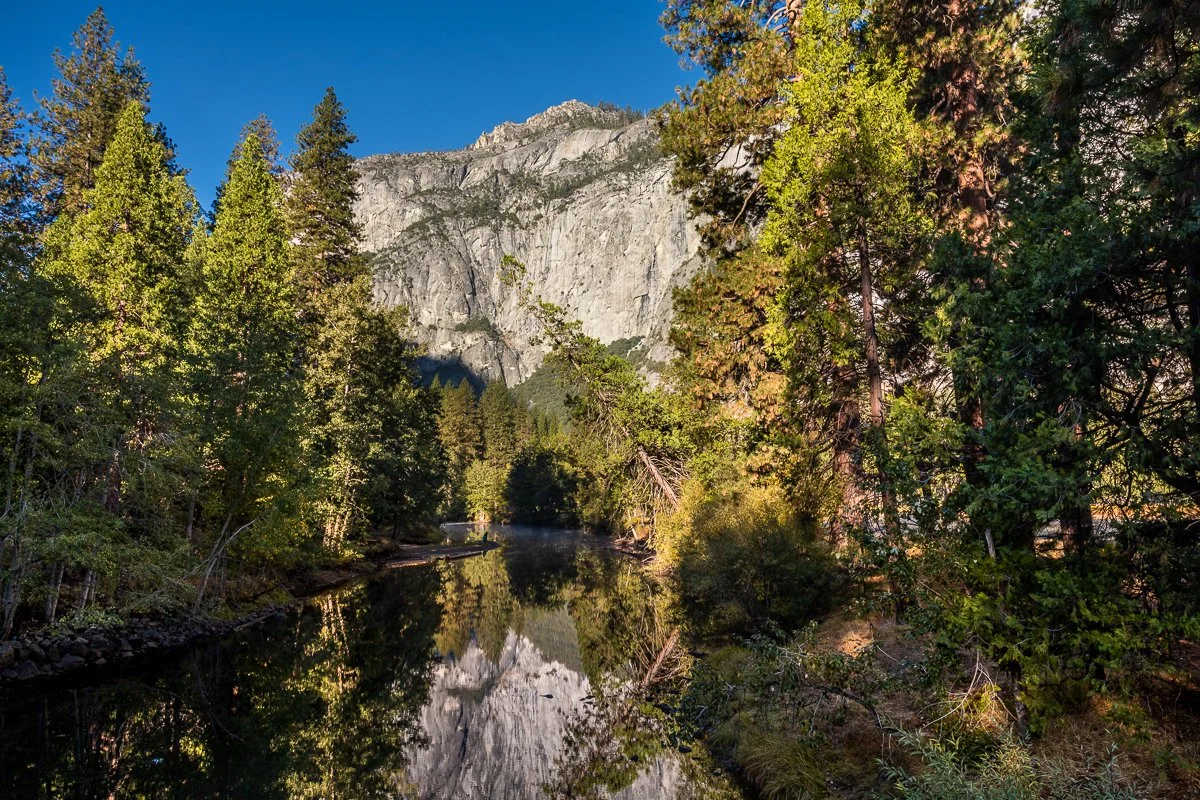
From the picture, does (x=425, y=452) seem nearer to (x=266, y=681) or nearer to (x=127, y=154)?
(x=127, y=154)

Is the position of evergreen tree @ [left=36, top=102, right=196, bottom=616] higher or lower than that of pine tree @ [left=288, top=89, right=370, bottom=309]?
lower

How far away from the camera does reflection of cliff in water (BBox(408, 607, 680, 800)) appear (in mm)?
9742

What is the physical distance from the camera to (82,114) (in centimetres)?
2417

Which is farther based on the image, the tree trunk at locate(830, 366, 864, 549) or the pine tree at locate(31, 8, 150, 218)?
the pine tree at locate(31, 8, 150, 218)

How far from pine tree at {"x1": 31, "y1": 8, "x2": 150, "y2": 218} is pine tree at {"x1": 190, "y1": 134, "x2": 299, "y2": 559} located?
217 inches

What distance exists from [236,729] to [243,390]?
12.2 meters

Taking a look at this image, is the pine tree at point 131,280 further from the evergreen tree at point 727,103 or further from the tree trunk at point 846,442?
the tree trunk at point 846,442

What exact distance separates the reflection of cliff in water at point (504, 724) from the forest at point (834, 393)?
8.54 feet

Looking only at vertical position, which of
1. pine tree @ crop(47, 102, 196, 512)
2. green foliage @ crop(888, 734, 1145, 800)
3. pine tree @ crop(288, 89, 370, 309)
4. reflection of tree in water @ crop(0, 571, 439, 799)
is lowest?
reflection of tree in water @ crop(0, 571, 439, 799)

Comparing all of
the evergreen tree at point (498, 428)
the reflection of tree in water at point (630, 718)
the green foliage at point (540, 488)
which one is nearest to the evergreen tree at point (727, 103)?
the reflection of tree in water at point (630, 718)

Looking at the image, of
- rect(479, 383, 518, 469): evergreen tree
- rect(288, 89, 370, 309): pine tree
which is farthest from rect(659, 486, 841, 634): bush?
rect(479, 383, 518, 469): evergreen tree

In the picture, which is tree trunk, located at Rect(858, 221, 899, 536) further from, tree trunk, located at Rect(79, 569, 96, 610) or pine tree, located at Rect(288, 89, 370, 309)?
pine tree, located at Rect(288, 89, 370, 309)

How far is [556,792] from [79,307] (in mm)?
16474

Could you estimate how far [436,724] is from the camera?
12453 millimetres
